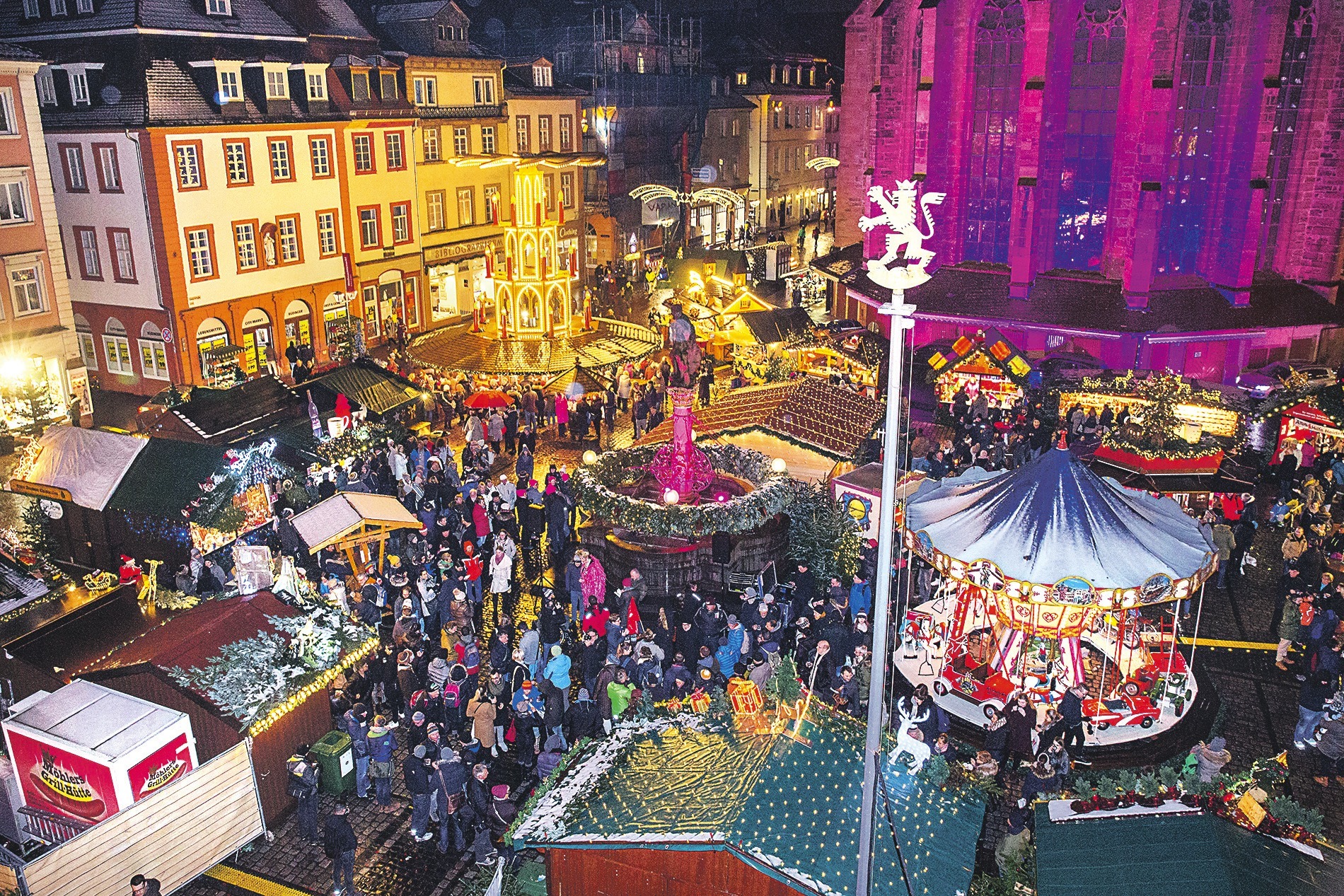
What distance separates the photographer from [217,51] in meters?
32.5

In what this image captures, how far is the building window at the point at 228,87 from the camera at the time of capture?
3234 cm

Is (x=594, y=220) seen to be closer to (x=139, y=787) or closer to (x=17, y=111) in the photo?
(x=17, y=111)

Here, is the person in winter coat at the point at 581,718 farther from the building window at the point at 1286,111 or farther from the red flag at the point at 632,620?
the building window at the point at 1286,111

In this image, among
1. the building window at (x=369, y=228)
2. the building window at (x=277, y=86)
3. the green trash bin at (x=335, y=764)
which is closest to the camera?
the green trash bin at (x=335, y=764)

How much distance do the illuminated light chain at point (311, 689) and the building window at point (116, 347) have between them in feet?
78.7

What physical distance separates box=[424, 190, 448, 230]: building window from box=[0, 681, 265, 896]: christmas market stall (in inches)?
1236

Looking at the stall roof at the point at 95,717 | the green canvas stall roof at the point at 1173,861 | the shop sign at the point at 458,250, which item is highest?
the shop sign at the point at 458,250

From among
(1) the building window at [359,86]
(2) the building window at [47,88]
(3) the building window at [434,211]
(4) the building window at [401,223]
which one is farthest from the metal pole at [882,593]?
(3) the building window at [434,211]

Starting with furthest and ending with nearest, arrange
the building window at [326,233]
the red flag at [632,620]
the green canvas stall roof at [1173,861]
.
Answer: the building window at [326,233], the red flag at [632,620], the green canvas stall roof at [1173,861]

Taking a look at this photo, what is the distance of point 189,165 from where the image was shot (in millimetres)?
31734

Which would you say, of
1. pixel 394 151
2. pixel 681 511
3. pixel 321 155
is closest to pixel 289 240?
pixel 321 155

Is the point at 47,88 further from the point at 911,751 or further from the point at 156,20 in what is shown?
the point at 911,751

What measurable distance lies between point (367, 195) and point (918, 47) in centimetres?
2108

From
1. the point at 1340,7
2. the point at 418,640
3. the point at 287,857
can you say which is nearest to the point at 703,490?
the point at 418,640
